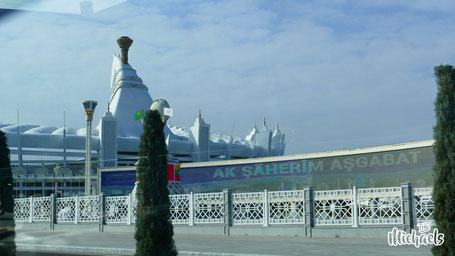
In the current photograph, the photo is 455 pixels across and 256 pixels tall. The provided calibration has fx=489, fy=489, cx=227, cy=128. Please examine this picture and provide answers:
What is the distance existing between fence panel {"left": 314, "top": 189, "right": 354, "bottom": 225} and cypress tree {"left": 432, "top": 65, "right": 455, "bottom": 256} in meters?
5.50

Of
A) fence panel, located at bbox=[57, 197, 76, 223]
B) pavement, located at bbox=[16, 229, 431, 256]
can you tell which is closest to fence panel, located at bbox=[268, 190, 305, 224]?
pavement, located at bbox=[16, 229, 431, 256]

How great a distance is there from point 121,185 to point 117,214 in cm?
524

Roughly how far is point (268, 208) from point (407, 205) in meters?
3.08

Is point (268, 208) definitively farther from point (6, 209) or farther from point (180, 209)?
point (6, 209)

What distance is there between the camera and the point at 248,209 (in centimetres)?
1151

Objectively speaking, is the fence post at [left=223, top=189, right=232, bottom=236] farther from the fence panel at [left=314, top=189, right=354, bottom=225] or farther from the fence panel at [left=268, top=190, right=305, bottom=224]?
the fence panel at [left=314, top=189, right=354, bottom=225]

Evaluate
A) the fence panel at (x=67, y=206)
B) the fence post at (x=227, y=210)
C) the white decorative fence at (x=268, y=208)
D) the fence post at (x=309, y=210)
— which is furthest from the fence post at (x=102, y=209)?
the fence post at (x=309, y=210)

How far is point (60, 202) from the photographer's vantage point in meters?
12.3

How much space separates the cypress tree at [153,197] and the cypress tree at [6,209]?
1.99 m

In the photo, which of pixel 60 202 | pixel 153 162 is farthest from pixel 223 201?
pixel 153 162

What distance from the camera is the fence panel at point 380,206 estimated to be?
923cm

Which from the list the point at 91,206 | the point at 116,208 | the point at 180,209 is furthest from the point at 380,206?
the point at 91,206

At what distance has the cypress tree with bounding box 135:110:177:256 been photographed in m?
5.45

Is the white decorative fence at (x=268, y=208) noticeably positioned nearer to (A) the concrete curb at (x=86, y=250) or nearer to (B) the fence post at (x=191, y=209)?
(B) the fence post at (x=191, y=209)
